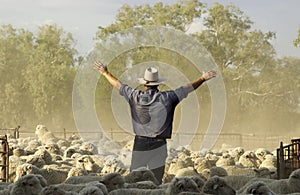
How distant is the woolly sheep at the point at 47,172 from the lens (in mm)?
12477

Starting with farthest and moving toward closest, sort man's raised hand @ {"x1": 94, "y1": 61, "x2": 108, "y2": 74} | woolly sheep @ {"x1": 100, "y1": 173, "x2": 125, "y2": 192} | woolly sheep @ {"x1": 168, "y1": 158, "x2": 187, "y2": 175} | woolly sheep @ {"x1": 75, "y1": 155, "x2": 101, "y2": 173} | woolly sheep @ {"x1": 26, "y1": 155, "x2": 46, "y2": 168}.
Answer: woolly sheep @ {"x1": 75, "y1": 155, "x2": 101, "y2": 173}
woolly sheep @ {"x1": 168, "y1": 158, "x2": 187, "y2": 175}
woolly sheep @ {"x1": 26, "y1": 155, "x2": 46, "y2": 168}
man's raised hand @ {"x1": 94, "y1": 61, "x2": 108, "y2": 74}
woolly sheep @ {"x1": 100, "y1": 173, "x2": 125, "y2": 192}

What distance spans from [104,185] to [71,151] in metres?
9.45

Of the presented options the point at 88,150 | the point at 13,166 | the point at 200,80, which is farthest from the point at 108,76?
the point at 88,150

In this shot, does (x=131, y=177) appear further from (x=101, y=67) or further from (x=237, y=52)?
(x=237, y=52)

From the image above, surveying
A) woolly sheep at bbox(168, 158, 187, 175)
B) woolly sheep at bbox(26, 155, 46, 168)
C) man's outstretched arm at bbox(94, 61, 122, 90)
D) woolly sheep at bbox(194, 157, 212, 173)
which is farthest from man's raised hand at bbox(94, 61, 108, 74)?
woolly sheep at bbox(194, 157, 212, 173)

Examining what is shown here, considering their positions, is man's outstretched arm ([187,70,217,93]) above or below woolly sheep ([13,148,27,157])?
above

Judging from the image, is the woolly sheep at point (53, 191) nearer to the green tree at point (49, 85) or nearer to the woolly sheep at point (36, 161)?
the woolly sheep at point (36, 161)

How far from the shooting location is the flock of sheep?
820 centimetres

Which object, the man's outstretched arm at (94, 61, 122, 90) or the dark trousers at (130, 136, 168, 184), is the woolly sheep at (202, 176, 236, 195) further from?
the man's outstretched arm at (94, 61, 122, 90)

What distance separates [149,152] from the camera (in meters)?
9.24

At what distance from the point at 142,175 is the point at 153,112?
108 centimetres

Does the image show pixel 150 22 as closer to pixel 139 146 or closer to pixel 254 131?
pixel 254 131

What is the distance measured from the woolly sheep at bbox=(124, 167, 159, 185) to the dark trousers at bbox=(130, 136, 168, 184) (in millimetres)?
138

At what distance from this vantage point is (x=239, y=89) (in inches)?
2095
